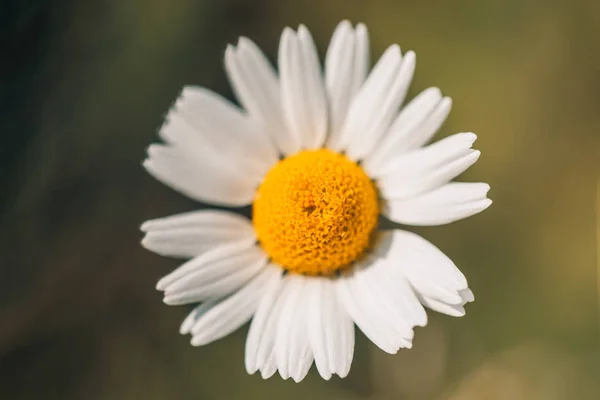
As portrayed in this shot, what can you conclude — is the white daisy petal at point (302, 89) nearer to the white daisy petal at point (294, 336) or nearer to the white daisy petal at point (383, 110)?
the white daisy petal at point (383, 110)

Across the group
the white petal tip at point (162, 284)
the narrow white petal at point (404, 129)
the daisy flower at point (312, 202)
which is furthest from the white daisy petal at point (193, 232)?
the narrow white petal at point (404, 129)

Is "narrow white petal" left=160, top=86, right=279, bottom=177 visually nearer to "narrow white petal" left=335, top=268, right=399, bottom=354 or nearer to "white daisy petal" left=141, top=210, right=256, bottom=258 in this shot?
"white daisy petal" left=141, top=210, right=256, bottom=258

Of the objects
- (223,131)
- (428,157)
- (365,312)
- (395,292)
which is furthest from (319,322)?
(223,131)

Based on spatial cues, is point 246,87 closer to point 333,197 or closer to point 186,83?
point 333,197

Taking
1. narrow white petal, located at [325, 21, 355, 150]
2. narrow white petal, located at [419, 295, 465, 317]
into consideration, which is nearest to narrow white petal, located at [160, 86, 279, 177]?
narrow white petal, located at [325, 21, 355, 150]
